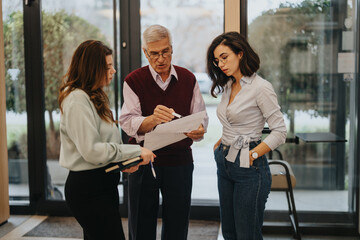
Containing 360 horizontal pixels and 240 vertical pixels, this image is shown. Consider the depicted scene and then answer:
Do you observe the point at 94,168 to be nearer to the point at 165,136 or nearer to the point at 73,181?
the point at 73,181

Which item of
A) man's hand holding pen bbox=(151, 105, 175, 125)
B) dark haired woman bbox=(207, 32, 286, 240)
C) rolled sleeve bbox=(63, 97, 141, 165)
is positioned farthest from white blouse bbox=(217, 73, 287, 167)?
rolled sleeve bbox=(63, 97, 141, 165)

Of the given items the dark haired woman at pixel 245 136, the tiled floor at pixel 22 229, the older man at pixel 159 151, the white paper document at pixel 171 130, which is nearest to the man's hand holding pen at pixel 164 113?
the white paper document at pixel 171 130

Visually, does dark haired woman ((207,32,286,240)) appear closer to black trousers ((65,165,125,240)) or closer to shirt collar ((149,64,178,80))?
shirt collar ((149,64,178,80))

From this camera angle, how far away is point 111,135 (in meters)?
1.80

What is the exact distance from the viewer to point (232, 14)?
10.4 ft

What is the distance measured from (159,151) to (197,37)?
5.39 ft

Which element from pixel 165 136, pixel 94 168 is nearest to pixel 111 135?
pixel 94 168

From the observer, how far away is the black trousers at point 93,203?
1741mm

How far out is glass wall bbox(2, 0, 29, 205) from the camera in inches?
143

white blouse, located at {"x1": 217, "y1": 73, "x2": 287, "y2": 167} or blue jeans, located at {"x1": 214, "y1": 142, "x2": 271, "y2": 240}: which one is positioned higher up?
white blouse, located at {"x1": 217, "y1": 73, "x2": 287, "y2": 167}

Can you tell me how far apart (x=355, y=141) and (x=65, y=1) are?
2653 millimetres

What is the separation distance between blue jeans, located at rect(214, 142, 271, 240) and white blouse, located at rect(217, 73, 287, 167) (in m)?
0.04

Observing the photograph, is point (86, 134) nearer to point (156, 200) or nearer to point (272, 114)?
point (156, 200)

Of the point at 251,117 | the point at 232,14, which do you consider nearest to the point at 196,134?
the point at 251,117
